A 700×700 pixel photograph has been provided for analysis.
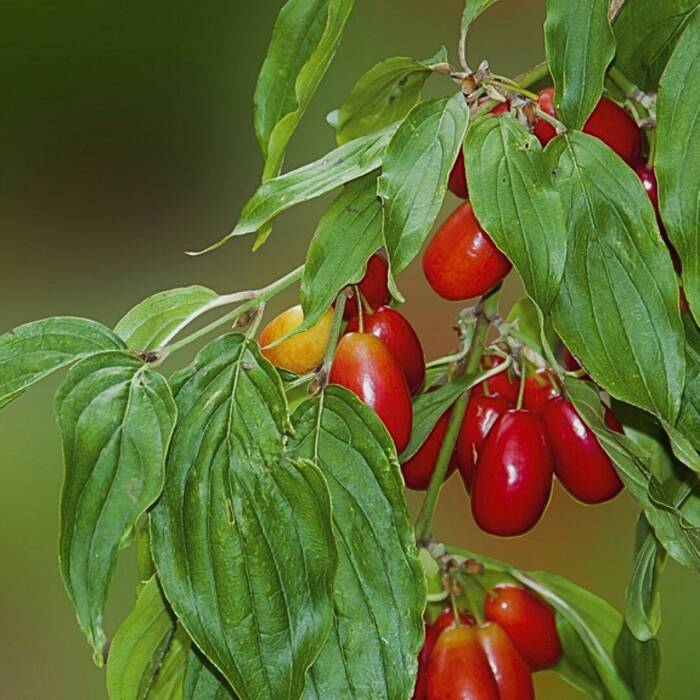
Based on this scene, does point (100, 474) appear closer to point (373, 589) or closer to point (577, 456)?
point (373, 589)

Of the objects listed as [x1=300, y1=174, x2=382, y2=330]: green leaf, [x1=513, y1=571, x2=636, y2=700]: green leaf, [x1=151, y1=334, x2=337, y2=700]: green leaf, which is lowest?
[x1=513, y1=571, x2=636, y2=700]: green leaf

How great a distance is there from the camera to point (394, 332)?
0.50 meters

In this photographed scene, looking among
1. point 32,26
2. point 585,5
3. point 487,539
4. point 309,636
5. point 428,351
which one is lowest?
point 487,539

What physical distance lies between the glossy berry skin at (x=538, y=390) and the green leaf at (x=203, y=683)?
208mm

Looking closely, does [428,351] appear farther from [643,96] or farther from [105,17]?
[643,96]

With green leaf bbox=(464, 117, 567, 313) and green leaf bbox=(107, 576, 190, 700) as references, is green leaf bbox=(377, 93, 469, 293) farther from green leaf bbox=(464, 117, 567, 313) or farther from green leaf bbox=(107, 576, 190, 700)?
green leaf bbox=(107, 576, 190, 700)

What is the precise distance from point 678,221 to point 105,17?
1602 millimetres

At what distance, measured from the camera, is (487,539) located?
5.08 ft

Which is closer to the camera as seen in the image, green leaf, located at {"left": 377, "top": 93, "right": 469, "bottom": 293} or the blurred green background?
green leaf, located at {"left": 377, "top": 93, "right": 469, "bottom": 293}

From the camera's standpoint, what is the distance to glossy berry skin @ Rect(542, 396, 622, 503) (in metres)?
0.54

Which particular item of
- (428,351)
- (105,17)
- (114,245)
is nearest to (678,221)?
(428,351)

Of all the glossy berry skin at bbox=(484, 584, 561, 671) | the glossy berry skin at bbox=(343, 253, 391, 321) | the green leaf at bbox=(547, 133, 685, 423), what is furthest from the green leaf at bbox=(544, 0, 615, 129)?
the glossy berry skin at bbox=(484, 584, 561, 671)

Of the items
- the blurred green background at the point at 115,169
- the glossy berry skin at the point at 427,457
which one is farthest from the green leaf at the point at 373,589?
the blurred green background at the point at 115,169

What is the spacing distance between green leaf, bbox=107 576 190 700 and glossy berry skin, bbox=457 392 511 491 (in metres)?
0.17
